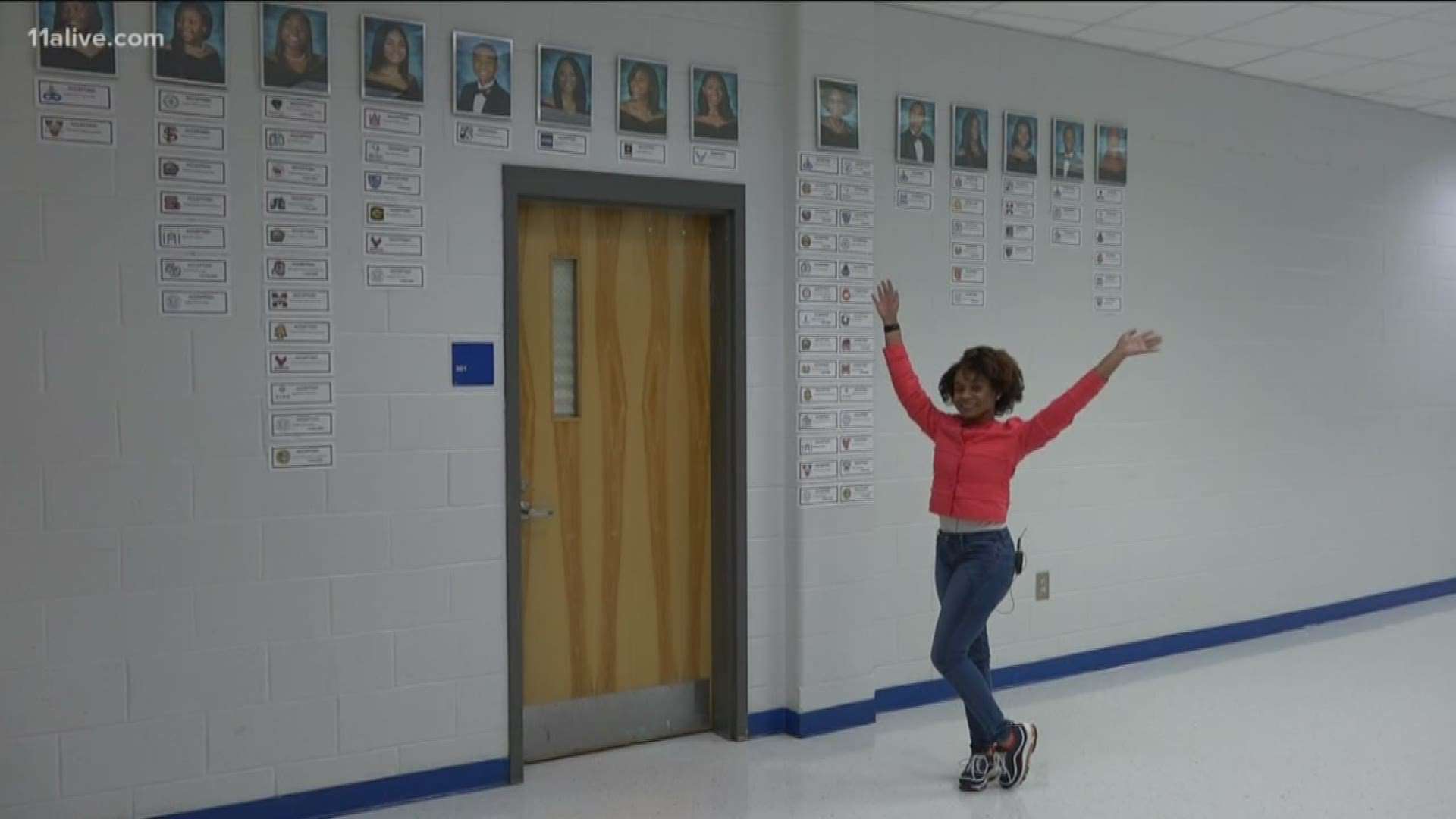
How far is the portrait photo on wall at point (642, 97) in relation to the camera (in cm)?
393

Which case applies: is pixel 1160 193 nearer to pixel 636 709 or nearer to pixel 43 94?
pixel 636 709

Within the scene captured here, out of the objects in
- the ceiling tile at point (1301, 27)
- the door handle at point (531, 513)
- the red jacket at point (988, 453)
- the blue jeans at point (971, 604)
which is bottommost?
the blue jeans at point (971, 604)

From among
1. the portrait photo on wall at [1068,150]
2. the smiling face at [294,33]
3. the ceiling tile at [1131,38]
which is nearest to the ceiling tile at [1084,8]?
the ceiling tile at [1131,38]

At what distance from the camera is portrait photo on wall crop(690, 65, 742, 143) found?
409 cm

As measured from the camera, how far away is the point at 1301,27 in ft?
14.6

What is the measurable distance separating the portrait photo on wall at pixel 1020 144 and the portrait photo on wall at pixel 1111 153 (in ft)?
1.28

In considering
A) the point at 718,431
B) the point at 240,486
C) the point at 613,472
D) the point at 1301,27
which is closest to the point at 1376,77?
the point at 1301,27

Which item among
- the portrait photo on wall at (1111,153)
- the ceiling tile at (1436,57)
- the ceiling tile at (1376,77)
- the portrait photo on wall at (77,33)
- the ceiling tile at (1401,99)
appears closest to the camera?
the portrait photo on wall at (77,33)

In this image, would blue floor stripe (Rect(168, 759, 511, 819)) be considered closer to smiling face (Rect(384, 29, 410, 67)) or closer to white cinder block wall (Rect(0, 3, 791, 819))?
white cinder block wall (Rect(0, 3, 791, 819))

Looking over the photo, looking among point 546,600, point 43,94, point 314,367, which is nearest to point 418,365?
point 314,367

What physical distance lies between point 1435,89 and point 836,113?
3.61 m

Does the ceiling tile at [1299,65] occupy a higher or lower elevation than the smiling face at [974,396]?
higher

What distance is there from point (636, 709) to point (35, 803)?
6.33 feet

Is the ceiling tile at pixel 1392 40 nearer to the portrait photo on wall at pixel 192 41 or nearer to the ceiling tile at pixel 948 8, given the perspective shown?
the ceiling tile at pixel 948 8
